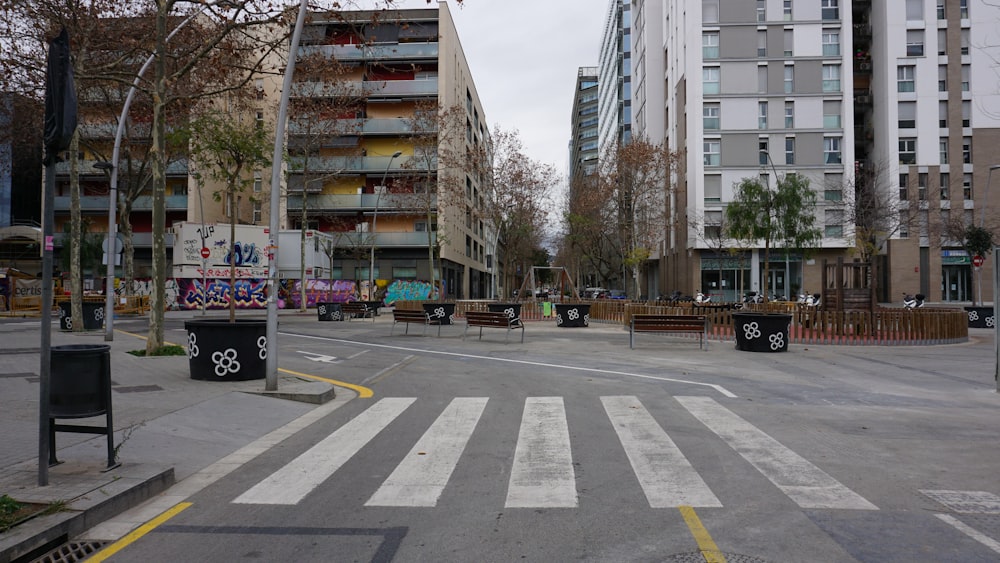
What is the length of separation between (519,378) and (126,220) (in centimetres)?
2878

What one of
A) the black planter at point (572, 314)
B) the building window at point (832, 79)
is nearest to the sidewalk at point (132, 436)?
the black planter at point (572, 314)

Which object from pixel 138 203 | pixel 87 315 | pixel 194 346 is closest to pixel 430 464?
pixel 194 346

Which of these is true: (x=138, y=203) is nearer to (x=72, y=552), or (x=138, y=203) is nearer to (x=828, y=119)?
(x=828, y=119)

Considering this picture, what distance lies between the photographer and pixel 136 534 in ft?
14.6

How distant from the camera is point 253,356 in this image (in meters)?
11.0

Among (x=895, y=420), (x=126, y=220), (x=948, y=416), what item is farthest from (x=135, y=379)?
(x=126, y=220)

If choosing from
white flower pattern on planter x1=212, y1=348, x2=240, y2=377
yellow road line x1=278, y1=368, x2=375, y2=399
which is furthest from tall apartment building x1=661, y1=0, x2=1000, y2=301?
white flower pattern on planter x1=212, y1=348, x2=240, y2=377

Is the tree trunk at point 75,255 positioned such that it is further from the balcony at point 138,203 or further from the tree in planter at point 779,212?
the balcony at point 138,203

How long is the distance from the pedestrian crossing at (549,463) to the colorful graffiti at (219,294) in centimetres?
3784

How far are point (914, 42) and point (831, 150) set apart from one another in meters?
11.3

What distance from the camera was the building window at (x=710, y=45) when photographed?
50.7 meters

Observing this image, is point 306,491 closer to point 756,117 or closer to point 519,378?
point 519,378

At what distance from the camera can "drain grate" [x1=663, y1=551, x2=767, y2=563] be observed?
12.6 ft

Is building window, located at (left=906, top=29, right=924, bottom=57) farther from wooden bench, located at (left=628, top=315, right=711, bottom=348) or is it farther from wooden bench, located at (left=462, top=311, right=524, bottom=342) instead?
wooden bench, located at (left=462, top=311, right=524, bottom=342)
